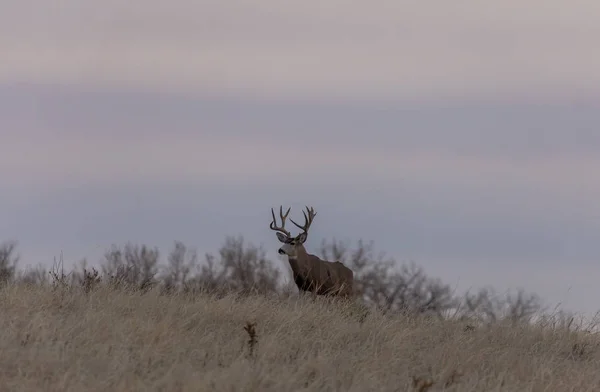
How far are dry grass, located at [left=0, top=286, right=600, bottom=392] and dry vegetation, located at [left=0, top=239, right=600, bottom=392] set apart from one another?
0.7 inches

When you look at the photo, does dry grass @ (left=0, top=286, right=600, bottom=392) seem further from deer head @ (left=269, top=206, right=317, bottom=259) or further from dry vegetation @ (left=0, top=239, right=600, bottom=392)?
deer head @ (left=269, top=206, right=317, bottom=259)

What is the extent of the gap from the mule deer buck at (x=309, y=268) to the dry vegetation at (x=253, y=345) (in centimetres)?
470

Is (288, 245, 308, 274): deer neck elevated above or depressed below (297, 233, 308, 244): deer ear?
below

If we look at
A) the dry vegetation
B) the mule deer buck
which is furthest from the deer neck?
the dry vegetation

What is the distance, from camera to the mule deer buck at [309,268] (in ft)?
58.6

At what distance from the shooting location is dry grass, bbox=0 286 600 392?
310 inches

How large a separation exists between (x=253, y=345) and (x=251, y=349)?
0.11 meters

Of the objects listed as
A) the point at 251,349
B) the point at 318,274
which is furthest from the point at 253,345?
the point at 318,274

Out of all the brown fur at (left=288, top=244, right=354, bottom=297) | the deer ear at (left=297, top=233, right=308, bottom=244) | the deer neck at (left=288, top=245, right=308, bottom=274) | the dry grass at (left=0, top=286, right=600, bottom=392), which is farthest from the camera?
the deer ear at (left=297, top=233, right=308, bottom=244)

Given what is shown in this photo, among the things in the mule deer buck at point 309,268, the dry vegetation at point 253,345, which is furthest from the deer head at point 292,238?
the dry vegetation at point 253,345

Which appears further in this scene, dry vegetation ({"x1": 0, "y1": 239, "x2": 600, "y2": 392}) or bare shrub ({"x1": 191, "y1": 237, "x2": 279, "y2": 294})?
bare shrub ({"x1": 191, "y1": 237, "x2": 279, "y2": 294})

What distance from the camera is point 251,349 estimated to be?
8.98m

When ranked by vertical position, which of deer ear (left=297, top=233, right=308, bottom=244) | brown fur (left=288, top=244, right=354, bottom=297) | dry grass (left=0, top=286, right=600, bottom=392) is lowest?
dry grass (left=0, top=286, right=600, bottom=392)

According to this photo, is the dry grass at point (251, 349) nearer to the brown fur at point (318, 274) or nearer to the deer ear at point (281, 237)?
the brown fur at point (318, 274)
